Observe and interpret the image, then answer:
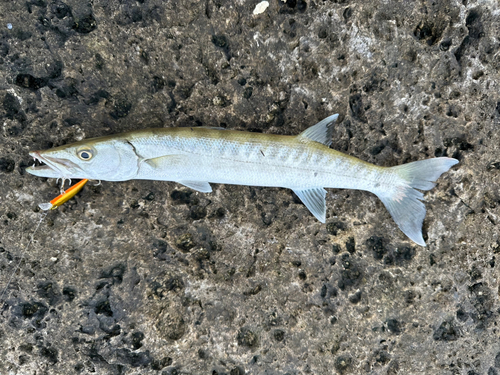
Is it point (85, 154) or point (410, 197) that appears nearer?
point (85, 154)

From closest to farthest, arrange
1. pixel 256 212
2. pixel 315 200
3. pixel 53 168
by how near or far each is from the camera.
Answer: pixel 53 168, pixel 315 200, pixel 256 212

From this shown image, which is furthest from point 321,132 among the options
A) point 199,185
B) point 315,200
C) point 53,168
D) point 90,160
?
point 53,168

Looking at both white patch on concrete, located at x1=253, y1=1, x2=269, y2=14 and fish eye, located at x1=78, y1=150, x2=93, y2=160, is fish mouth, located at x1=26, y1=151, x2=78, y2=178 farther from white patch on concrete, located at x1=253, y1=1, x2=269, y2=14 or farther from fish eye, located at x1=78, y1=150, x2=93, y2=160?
white patch on concrete, located at x1=253, y1=1, x2=269, y2=14

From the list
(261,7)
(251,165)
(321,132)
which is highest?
(261,7)

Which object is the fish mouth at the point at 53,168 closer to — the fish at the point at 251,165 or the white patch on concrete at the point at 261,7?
the fish at the point at 251,165

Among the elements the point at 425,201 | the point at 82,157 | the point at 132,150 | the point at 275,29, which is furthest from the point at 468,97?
the point at 82,157

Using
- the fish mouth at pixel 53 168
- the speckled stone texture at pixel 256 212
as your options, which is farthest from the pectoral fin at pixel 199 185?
the fish mouth at pixel 53 168

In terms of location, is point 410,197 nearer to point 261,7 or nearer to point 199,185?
point 199,185
